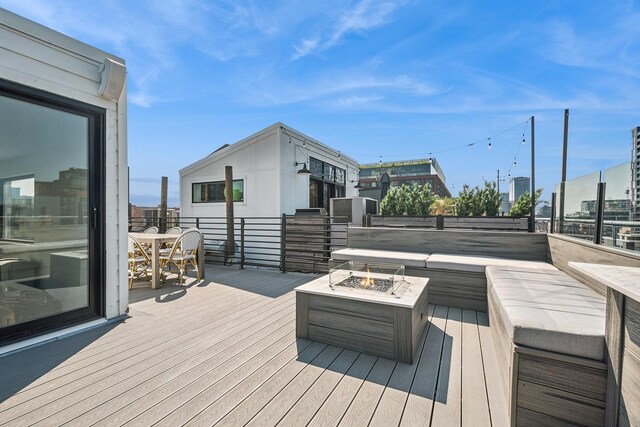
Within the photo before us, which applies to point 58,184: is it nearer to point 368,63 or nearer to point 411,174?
point 368,63

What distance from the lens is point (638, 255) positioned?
5.56ft

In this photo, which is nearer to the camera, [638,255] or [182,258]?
[638,255]

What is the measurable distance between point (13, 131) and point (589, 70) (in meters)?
8.98

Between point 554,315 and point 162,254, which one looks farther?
point 162,254

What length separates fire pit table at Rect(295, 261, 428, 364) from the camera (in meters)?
2.00

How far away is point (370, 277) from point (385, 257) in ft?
4.26

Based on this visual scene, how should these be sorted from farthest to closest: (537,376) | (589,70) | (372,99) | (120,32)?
(372,99) → (589,70) → (120,32) → (537,376)

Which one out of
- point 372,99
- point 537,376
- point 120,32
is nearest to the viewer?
point 537,376

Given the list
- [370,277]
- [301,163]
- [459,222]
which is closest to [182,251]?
[370,277]

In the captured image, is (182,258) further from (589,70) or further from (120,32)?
(589,70)

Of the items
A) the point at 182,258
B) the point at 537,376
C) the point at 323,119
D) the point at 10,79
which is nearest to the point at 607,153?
the point at 537,376

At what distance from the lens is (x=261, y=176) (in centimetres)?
772

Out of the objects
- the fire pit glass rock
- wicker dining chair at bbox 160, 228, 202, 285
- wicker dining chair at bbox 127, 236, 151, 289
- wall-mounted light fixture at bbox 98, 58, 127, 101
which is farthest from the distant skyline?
the fire pit glass rock

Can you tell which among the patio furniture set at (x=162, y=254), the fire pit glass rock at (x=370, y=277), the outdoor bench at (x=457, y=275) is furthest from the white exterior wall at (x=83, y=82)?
the outdoor bench at (x=457, y=275)
